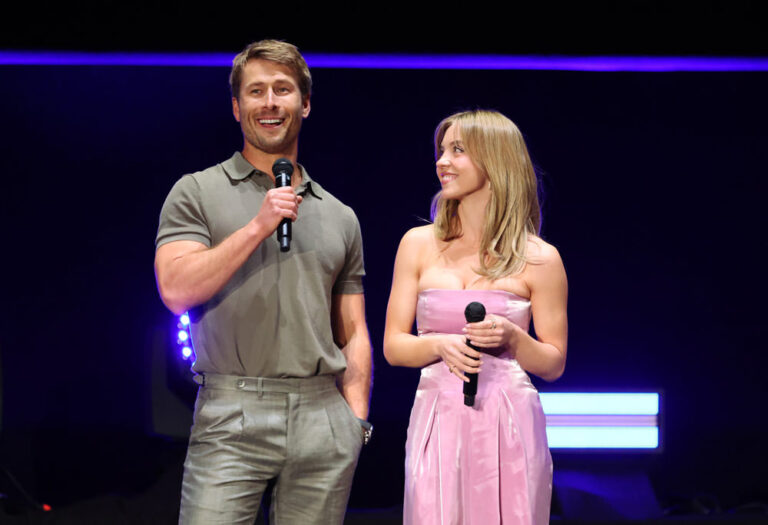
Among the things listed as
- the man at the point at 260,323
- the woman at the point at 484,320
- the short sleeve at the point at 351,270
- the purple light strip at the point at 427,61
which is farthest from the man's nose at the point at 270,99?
the purple light strip at the point at 427,61

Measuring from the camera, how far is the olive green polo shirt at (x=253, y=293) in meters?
1.95

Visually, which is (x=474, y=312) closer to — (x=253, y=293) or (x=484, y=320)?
(x=484, y=320)

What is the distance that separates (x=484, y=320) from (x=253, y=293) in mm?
532

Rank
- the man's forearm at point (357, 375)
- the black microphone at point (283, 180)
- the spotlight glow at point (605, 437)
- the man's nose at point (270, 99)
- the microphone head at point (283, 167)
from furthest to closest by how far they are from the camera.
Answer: the spotlight glow at point (605, 437) → the man's forearm at point (357, 375) → the man's nose at point (270, 99) → the microphone head at point (283, 167) → the black microphone at point (283, 180)

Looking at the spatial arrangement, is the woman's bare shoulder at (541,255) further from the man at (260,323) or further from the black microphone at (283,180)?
the black microphone at (283,180)

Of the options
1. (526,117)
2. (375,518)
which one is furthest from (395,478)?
(526,117)

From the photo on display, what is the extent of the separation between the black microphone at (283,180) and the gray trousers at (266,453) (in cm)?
35

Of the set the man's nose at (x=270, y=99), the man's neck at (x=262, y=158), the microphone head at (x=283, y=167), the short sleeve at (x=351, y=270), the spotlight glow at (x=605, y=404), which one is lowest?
the spotlight glow at (x=605, y=404)

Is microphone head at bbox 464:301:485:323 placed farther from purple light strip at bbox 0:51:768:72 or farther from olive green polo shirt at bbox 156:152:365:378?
purple light strip at bbox 0:51:768:72

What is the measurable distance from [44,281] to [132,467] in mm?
1015

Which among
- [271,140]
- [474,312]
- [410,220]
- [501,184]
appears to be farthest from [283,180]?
[410,220]

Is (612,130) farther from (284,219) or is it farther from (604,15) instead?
(284,219)

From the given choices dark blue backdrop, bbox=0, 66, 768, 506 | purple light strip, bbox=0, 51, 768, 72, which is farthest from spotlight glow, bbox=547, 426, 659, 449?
purple light strip, bbox=0, 51, 768, 72

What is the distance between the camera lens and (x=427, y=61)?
170 inches
